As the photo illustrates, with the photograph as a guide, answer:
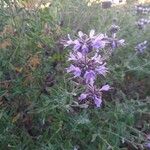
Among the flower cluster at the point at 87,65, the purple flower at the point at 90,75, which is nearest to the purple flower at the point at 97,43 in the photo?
the flower cluster at the point at 87,65

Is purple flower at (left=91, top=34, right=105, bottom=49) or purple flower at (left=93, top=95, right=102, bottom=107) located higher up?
purple flower at (left=91, top=34, right=105, bottom=49)

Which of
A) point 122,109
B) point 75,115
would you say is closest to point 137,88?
point 122,109

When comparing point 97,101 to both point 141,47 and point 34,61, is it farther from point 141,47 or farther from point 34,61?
point 141,47

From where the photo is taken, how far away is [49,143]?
1.96 metres

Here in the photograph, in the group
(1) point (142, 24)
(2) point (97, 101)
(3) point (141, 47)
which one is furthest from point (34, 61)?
(1) point (142, 24)

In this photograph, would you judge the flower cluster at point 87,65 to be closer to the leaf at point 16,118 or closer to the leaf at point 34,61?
the leaf at point 34,61

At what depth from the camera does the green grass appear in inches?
78.6

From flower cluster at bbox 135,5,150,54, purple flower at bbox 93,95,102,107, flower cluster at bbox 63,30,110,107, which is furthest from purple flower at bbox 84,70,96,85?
flower cluster at bbox 135,5,150,54

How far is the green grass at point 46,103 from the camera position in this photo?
2.00 metres

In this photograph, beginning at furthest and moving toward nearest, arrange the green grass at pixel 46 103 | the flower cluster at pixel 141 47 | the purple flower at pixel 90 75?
1. the flower cluster at pixel 141 47
2. the green grass at pixel 46 103
3. the purple flower at pixel 90 75

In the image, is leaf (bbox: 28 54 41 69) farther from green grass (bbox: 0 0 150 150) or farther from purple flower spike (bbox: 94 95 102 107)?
purple flower spike (bbox: 94 95 102 107)

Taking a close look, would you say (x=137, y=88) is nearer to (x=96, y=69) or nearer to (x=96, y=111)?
(x=96, y=111)

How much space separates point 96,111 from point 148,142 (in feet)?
0.91

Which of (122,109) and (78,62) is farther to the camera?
(122,109)
